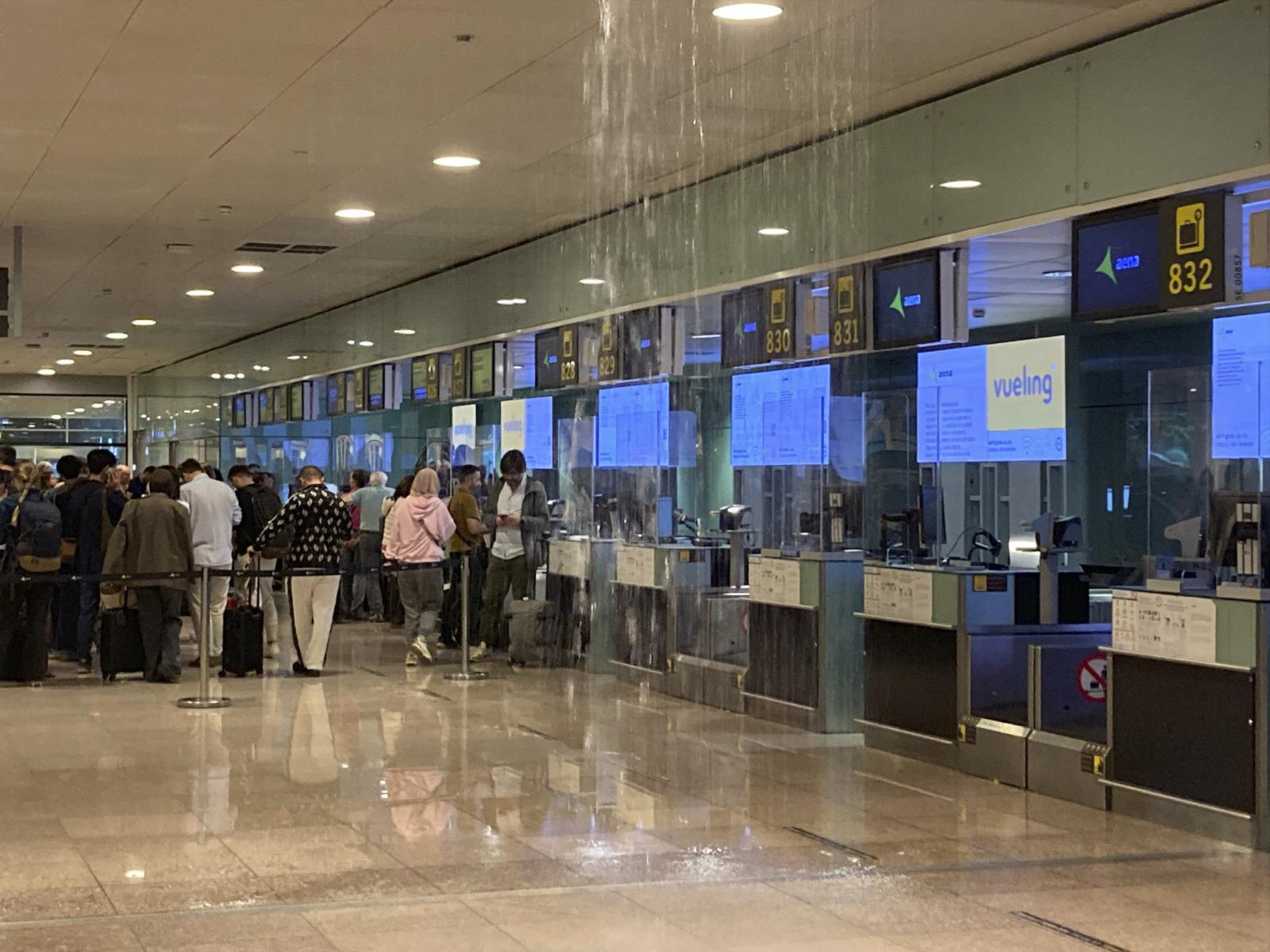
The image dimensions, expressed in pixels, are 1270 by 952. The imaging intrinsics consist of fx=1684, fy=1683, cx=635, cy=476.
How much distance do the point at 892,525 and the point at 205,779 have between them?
3.77 metres

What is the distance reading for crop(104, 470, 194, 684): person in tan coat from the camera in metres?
10.8

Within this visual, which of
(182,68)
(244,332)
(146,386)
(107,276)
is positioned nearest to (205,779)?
(182,68)

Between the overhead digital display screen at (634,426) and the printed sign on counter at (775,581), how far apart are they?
89.2 inches

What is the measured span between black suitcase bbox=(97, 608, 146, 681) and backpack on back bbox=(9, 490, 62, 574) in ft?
1.94

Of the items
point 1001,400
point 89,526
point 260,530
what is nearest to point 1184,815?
point 1001,400

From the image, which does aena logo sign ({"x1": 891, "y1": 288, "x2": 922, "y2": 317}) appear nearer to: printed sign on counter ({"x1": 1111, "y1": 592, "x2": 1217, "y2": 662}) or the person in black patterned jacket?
printed sign on counter ({"x1": 1111, "y1": 592, "x2": 1217, "y2": 662})

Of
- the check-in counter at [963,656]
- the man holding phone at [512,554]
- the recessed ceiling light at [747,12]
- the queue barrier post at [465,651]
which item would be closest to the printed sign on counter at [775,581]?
the check-in counter at [963,656]

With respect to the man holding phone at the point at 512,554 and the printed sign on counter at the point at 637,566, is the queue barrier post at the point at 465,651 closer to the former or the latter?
the man holding phone at the point at 512,554

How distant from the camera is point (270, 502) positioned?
12.7 metres

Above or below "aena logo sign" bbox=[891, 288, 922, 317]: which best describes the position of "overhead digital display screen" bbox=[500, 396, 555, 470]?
below

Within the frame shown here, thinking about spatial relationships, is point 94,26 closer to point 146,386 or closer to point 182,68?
point 182,68

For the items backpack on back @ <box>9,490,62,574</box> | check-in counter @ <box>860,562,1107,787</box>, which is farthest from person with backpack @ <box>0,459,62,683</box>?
check-in counter @ <box>860,562,1107,787</box>

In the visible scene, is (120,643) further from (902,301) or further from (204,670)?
(902,301)

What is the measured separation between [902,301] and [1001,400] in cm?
339
